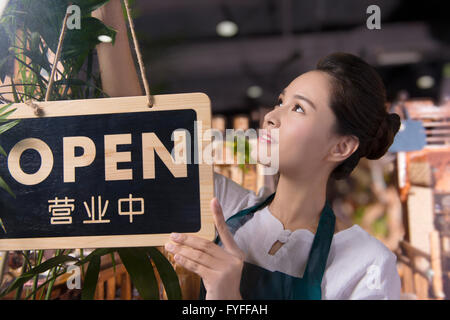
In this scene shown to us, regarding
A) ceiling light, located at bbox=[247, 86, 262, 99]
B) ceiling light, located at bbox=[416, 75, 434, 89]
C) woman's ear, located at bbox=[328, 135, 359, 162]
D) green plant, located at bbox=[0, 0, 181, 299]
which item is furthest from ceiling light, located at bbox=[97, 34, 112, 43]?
ceiling light, located at bbox=[416, 75, 434, 89]

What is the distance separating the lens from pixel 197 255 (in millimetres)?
690

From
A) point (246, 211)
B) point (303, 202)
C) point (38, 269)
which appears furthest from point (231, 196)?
point (38, 269)

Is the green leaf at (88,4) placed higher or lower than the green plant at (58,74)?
higher

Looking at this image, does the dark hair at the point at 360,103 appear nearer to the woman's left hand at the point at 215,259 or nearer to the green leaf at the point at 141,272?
the woman's left hand at the point at 215,259

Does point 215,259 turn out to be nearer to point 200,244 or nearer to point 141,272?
point 200,244

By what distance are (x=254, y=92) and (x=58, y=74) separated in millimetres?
549

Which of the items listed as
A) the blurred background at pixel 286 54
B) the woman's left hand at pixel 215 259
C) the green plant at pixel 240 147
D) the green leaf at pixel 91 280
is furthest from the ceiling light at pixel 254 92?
the green leaf at pixel 91 280

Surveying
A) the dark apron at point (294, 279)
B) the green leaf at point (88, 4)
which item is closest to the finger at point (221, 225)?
the dark apron at point (294, 279)

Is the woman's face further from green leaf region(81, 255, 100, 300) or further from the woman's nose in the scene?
green leaf region(81, 255, 100, 300)

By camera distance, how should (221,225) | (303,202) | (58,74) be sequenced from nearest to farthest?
(221,225), (303,202), (58,74)

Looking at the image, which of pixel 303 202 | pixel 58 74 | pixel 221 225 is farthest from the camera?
pixel 58 74

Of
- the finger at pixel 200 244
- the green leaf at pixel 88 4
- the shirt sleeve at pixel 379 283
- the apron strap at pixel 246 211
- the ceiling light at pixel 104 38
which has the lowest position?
the shirt sleeve at pixel 379 283

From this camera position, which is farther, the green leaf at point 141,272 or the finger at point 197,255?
the green leaf at point 141,272

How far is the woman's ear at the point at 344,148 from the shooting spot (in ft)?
2.52
